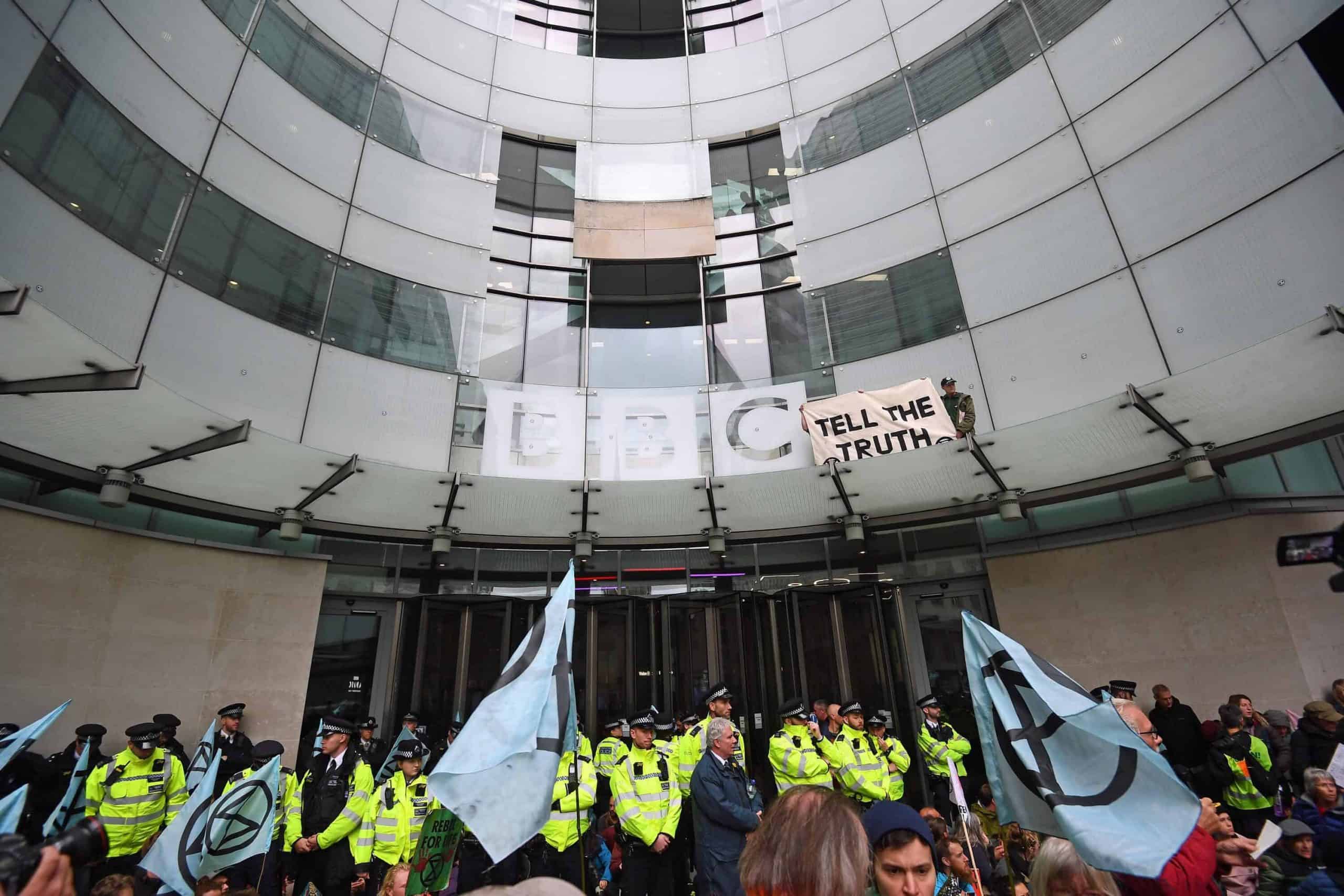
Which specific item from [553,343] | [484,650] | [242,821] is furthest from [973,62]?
[242,821]

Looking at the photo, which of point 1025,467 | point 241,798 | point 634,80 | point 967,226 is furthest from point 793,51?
point 241,798

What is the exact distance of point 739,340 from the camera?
14320mm

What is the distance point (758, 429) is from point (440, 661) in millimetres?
7260

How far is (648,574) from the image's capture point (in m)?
12.7

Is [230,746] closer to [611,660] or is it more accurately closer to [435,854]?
[435,854]

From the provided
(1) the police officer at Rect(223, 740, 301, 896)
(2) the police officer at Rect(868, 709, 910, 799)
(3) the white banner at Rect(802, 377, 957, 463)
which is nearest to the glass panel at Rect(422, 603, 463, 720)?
(1) the police officer at Rect(223, 740, 301, 896)

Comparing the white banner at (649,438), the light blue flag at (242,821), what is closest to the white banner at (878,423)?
the white banner at (649,438)

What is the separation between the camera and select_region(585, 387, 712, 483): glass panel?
12695 mm

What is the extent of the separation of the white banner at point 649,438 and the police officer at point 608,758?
491 centimetres

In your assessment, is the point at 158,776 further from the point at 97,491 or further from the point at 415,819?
the point at 97,491

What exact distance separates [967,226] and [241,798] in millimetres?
13644

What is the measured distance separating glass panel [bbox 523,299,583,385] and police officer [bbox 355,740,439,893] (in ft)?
27.0

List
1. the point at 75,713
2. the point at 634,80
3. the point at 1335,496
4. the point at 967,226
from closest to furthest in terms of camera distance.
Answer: the point at 75,713 → the point at 1335,496 → the point at 967,226 → the point at 634,80

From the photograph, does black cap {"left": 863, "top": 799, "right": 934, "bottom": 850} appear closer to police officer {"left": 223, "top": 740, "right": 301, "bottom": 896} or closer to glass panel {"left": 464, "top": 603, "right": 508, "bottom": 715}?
police officer {"left": 223, "top": 740, "right": 301, "bottom": 896}
